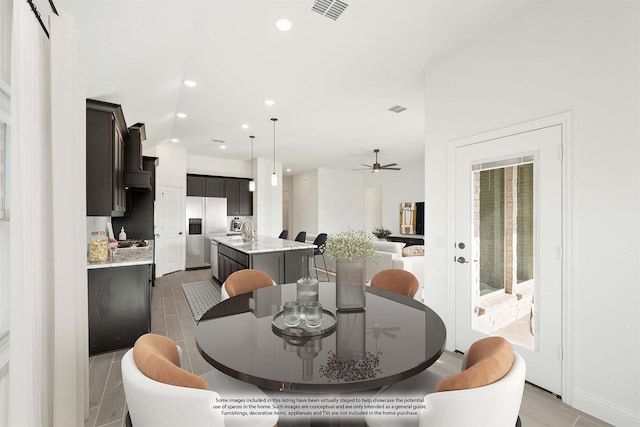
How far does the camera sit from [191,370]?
244cm

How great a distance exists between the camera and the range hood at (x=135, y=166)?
149 inches

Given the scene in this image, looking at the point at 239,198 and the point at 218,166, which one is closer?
the point at 239,198

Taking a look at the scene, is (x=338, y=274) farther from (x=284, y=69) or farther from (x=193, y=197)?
(x=193, y=197)

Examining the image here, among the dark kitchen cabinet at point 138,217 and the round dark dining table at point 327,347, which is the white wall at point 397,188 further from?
the round dark dining table at point 327,347

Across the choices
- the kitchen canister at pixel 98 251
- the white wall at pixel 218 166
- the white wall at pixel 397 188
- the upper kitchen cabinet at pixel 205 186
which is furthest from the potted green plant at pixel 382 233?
the kitchen canister at pixel 98 251

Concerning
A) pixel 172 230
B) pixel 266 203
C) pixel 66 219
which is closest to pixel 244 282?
pixel 66 219

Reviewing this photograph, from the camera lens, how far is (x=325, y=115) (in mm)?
4672

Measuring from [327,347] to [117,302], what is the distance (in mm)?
2652

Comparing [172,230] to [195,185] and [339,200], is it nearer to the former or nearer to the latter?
[195,185]

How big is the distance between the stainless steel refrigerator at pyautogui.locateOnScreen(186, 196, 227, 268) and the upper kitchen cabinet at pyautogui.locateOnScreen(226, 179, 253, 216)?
0.27 metres

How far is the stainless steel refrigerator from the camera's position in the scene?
22.4 feet

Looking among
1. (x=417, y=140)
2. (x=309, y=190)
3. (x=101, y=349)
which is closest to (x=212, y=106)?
(x=101, y=349)

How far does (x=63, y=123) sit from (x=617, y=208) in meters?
3.38

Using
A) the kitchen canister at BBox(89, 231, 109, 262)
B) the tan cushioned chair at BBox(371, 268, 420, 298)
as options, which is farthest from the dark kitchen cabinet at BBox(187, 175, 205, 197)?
the tan cushioned chair at BBox(371, 268, 420, 298)
